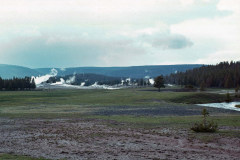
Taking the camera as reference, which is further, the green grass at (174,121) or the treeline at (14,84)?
the treeline at (14,84)

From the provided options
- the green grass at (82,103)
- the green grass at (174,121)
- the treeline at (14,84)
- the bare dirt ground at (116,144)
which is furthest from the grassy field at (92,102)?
the treeline at (14,84)

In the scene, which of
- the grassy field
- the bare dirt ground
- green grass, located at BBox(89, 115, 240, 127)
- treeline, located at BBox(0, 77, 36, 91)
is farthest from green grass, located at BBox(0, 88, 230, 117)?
treeline, located at BBox(0, 77, 36, 91)

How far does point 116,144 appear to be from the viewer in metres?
25.7

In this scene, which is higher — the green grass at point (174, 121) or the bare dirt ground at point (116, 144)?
the bare dirt ground at point (116, 144)

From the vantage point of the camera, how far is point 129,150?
23.2 metres

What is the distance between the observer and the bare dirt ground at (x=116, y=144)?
70.8 feet

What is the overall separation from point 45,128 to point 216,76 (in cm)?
14309

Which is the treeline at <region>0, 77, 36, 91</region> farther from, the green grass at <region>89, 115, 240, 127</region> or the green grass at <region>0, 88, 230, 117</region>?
the green grass at <region>89, 115, 240, 127</region>

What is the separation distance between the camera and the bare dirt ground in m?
21.6

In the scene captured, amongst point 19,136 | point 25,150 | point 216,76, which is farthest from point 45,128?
point 216,76

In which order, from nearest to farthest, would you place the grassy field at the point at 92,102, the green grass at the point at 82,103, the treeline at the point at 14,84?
the green grass at the point at 82,103 < the grassy field at the point at 92,102 < the treeline at the point at 14,84

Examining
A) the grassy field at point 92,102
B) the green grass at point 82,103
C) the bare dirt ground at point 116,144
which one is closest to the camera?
the bare dirt ground at point 116,144

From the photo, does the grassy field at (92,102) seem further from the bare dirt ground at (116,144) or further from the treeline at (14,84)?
the treeline at (14,84)

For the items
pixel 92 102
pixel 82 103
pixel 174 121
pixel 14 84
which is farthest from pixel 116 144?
pixel 14 84
